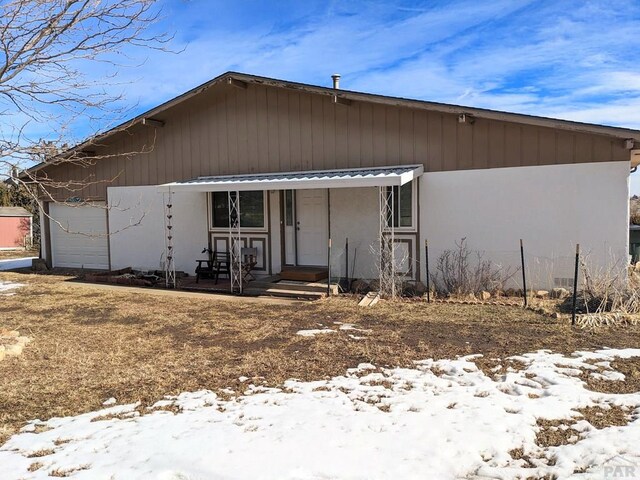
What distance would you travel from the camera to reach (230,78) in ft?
38.3

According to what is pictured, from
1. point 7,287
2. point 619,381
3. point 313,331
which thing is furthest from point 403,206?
point 7,287

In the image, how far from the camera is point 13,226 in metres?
30.8

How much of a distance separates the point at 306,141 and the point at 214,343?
6.14m

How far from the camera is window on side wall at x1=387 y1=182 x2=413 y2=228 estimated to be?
10680mm

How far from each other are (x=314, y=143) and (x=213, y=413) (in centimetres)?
806

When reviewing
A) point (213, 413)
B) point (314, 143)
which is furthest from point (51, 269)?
point (213, 413)

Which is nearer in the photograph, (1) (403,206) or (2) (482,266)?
(2) (482,266)

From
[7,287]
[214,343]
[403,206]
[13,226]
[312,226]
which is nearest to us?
[214,343]

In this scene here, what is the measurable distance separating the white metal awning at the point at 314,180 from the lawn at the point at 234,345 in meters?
2.27

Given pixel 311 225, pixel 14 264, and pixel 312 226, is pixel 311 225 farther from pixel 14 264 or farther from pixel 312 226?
pixel 14 264

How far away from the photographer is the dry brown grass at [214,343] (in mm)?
5092

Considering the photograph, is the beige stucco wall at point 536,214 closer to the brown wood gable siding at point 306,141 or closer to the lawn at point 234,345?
the brown wood gable siding at point 306,141

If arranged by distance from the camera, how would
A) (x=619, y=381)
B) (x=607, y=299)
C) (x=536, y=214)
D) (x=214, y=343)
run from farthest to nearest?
1. (x=536, y=214)
2. (x=607, y=299)
3. (x=214, y=343)
4. (x=619, y=381)

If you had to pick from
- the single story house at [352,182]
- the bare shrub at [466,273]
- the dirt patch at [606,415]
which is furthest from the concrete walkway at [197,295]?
the dirt patch at [606,415]
